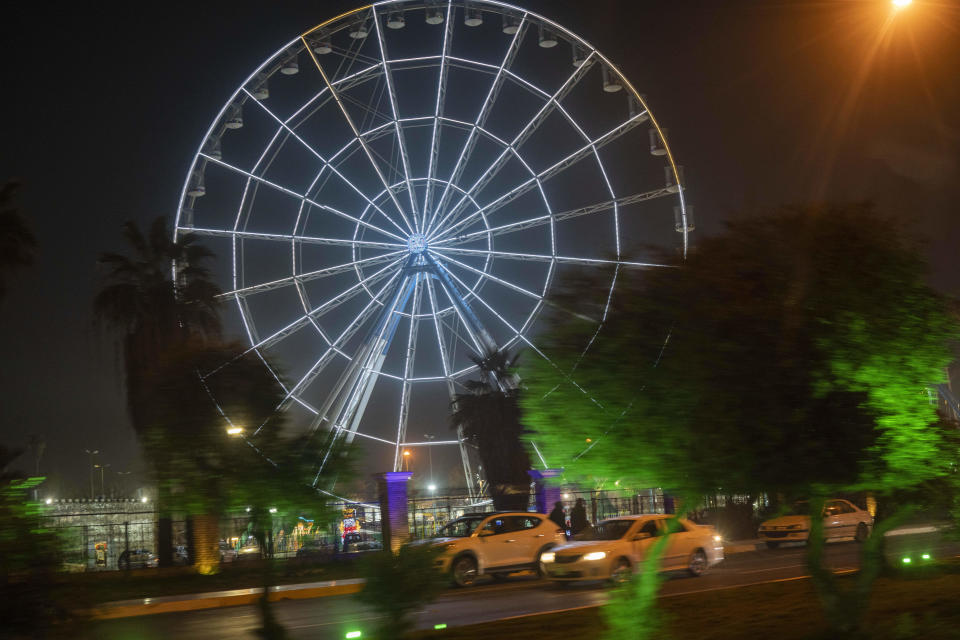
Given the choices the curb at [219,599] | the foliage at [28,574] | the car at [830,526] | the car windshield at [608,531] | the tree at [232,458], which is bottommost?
the car at [830,526]

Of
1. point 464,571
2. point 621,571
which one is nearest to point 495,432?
point 464,571

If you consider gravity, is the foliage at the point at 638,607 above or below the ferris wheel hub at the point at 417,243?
below

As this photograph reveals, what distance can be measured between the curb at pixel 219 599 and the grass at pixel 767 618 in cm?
659

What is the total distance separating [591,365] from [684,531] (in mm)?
11159

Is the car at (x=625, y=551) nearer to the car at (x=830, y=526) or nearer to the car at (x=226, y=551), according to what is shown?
the car at (x=830, y=526)

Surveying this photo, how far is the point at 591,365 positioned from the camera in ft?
29.8

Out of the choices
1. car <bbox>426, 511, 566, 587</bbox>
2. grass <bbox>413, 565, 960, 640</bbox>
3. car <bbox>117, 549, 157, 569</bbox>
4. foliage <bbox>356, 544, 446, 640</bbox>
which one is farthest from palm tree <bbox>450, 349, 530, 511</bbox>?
foliage <bbox>356, 544, 446, 640</bbox>

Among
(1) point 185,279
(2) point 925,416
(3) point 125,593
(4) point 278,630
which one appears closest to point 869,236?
(2) point 925,416

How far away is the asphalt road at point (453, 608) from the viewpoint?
13633 mm

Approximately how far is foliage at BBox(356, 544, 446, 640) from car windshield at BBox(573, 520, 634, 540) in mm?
9543

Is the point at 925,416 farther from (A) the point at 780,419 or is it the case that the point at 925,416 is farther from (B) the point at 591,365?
(B) the point at 591,365

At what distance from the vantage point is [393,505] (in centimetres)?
2847

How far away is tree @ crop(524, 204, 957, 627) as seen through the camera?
8578 millimetres

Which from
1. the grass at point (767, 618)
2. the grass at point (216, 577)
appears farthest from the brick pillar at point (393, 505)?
the grass at point (767, 618)
